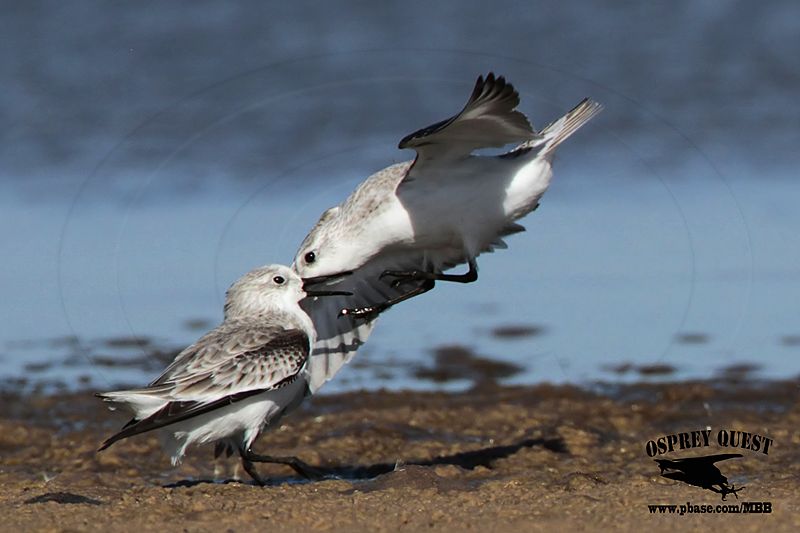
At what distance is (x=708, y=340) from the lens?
39.3 feet

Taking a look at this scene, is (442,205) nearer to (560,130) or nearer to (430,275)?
(430,275)

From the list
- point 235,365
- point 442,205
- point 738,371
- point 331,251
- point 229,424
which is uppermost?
point 442,205

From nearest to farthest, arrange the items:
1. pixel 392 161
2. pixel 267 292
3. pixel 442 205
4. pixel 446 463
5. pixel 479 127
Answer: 1. pixel 479 127
2. pixel 442 205
3. pixel 267 292
4. pixel 446 463
5. pixel 392 161

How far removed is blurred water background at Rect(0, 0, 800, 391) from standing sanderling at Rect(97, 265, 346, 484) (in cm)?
272

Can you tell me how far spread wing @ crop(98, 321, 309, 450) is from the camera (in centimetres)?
799

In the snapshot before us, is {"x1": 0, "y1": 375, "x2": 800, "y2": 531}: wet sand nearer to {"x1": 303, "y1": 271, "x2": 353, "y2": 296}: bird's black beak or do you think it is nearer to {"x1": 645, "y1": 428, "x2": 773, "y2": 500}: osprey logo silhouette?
{"x1": 645, "y1": 428, "x2": 773, "y2": 500}: osprey logo silhouette

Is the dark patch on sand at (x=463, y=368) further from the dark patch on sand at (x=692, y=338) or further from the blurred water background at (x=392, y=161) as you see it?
the dark patch on sand at (x=692, y=338)

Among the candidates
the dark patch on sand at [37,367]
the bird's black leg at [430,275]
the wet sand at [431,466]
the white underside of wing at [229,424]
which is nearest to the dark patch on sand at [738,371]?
the wet sand at [431,466]

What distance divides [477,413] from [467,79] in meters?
8.18

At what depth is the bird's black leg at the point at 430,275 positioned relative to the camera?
→ 30.6ft

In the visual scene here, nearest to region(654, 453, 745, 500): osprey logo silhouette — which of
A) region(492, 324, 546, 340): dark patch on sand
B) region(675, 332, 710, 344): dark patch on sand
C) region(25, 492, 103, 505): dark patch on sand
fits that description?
region(675, 332, 710, 344): dark patch on sand

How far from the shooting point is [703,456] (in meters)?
8.96

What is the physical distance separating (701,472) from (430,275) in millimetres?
2278

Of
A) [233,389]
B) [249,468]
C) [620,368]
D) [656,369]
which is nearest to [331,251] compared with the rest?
[233,389]
